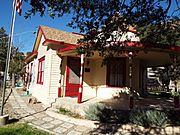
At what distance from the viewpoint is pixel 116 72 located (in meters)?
10.1

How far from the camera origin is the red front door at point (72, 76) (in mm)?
10125

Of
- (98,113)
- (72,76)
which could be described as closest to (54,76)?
(72,76)

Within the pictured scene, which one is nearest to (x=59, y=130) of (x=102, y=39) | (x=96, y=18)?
(x=102, y=39)

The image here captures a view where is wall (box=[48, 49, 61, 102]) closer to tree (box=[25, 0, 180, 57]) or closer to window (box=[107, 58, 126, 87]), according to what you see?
window (box=[107, 58, 126, 87])

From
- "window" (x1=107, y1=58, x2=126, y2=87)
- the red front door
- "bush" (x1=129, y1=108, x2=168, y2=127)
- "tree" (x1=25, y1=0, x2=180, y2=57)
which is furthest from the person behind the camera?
the red front door

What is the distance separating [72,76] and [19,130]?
17.9ft

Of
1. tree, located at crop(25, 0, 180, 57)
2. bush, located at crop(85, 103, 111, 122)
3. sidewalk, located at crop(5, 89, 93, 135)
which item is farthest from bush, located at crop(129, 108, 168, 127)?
tree, located at crop(25, 0, 180, 57)

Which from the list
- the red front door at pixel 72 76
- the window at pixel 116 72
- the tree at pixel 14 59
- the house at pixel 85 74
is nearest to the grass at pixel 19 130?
the house at pixel 85 74

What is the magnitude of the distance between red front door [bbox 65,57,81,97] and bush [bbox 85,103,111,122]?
12.9 ft

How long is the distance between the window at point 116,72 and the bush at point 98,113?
385 centimetres

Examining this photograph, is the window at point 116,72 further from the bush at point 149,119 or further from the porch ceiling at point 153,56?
the bush at point 149,119

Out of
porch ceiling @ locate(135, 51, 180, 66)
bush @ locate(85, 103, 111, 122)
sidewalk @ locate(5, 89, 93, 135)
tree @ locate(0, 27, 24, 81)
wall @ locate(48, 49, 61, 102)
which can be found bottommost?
sidewalk @ locate(5, 89, 93, 135)

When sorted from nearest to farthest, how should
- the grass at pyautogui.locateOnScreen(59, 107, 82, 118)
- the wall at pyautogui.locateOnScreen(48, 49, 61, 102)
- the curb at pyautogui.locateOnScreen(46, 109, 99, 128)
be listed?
the curb at pyautogui.locateOnScreen(46, 109, 99, 128) < the grass at pyautogui.locateOnScreen(59, 107, 82, 118) < the wall at pyautogui.locateOnScreen(48, 49, 61, 102)

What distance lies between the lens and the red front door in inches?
399
